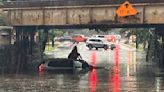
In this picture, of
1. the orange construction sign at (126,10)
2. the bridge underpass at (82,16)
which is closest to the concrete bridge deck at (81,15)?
the bridge underpass at (82,16)

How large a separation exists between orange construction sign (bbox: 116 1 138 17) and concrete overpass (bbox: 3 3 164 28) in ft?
3.06

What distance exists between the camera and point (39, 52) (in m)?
64.2

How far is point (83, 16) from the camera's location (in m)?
43.5

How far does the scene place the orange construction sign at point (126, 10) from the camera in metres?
40.0

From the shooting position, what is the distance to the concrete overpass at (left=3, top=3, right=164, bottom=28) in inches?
1635

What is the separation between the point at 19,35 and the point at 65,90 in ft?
93.4

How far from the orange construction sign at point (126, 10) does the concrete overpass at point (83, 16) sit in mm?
932

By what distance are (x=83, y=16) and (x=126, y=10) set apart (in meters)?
4.39

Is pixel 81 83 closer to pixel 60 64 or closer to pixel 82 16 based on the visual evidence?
pixel 60 64

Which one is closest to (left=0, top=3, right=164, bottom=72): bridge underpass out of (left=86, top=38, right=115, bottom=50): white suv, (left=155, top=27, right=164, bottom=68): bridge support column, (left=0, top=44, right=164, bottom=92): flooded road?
(left=0, top=44, right=164, bottom=92): flooded road

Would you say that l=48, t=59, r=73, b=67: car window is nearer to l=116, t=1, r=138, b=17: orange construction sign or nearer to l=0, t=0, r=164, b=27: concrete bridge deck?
l=0, t=0, r=164, b=27: concrete bridge deck

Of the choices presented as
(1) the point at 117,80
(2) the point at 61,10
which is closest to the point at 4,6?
(2) the point at 61,10

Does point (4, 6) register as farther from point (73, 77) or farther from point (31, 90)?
point (31, 90)

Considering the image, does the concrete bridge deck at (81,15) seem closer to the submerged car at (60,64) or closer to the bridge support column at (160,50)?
the submerged car at (60,64)
